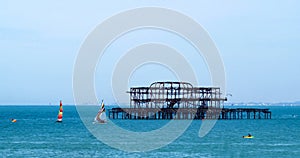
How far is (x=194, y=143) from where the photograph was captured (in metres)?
70.5

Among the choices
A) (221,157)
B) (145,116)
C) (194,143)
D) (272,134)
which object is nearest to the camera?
(221,157)

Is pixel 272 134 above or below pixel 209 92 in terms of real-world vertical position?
below

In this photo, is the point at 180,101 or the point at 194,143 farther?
the point at 180,101

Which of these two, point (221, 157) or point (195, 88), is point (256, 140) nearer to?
point (221, 157)

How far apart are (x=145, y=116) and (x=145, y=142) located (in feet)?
202

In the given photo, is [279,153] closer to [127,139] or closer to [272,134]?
[127,139]

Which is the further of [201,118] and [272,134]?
[201,118]

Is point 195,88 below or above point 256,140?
above

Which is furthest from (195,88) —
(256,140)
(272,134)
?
(256,140)

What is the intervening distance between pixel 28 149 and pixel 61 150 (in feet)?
12.3

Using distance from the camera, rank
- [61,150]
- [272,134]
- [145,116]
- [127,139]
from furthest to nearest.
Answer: [145,116] → [272,134] → [127,139] → [61,150]

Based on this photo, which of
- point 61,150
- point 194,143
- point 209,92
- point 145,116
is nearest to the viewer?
point 61,150

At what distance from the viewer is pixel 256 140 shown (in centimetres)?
7644

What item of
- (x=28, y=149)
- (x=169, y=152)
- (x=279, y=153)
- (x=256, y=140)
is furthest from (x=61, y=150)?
(x=256, y=140)
